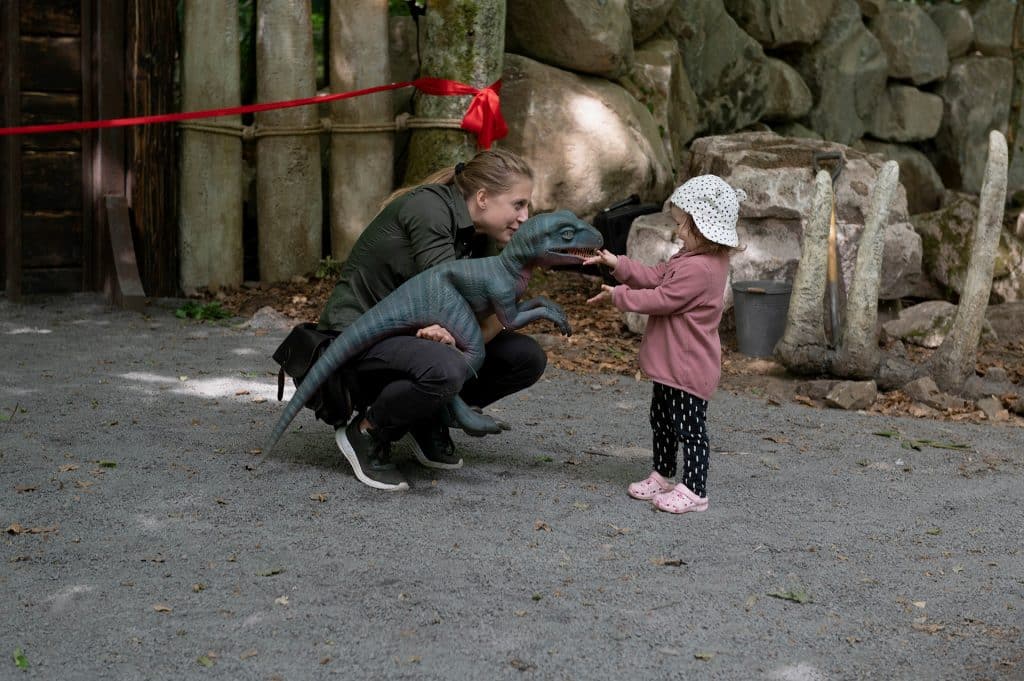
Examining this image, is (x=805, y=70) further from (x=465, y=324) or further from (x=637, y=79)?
(x=465, y=324)

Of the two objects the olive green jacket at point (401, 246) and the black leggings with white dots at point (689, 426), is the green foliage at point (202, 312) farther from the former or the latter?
the black leggings with white dots at point (689, 426)

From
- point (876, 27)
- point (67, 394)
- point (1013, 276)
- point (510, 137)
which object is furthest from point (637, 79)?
point (67, 394)

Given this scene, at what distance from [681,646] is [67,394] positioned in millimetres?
3147

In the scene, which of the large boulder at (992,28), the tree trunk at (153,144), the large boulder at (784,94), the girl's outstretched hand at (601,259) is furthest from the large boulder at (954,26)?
the girl's outstretched hand at (601,259)

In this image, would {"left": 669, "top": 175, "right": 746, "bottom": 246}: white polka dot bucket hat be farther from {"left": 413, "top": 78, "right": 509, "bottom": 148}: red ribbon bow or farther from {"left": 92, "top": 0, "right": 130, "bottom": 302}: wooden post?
{"left": 92, "top": 0, "right": 130, "bottom": 302}: wooden post

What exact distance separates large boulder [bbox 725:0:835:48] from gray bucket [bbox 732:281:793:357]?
13.5 ft

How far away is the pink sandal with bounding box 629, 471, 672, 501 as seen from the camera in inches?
160

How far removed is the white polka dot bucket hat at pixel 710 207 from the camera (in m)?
3.84

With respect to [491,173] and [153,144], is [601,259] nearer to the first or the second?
[491,173]

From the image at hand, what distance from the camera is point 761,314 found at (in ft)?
21.2

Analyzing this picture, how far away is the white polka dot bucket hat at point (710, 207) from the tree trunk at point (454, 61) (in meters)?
3.30

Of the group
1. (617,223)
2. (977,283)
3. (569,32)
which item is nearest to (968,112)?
(569,32)

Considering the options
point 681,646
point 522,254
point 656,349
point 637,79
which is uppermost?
point 637,79

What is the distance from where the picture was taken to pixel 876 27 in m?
11.0
